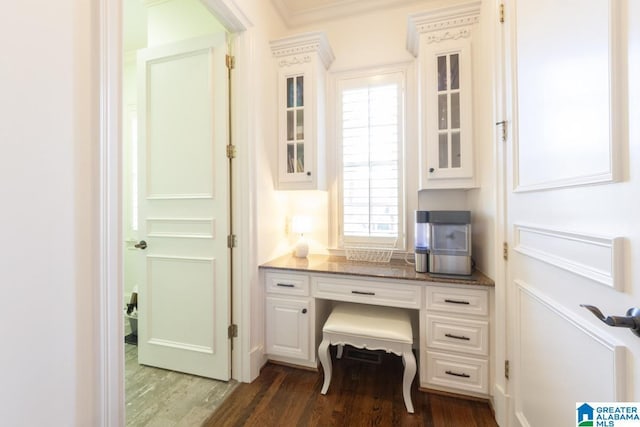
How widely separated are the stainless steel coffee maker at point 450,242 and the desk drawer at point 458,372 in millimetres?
562

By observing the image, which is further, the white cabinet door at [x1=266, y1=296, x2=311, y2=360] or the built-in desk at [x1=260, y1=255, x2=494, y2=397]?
the white cabinet door at [x1=266, y1=296, x2=311, y2=360]

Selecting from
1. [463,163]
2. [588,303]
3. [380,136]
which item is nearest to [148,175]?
[380,136]

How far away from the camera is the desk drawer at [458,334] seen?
165 cm

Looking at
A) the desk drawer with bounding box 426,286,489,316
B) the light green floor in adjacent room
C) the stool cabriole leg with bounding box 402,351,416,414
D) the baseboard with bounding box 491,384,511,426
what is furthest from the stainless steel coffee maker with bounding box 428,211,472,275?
the light green floor in adjacent room

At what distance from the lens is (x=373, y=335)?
1.68 m

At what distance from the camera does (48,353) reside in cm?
81

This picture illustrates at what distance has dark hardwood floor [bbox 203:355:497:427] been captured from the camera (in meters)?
1.55

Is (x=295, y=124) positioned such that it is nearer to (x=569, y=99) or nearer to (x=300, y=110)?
(x=300, y=110)

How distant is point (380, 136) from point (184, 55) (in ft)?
5.67

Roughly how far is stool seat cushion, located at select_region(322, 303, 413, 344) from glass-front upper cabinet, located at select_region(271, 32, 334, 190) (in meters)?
1.05

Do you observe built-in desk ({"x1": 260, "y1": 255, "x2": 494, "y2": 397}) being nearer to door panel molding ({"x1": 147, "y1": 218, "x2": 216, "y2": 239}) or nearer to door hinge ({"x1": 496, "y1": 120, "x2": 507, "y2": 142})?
door panel molding ({"x1": 147, "y1": 218, "x2": 216, "y2": 239})

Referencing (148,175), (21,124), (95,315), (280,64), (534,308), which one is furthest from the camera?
(280,64)

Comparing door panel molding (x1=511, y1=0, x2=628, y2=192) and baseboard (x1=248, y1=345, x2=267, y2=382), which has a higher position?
door panel molding (x1=511, y1=0, x2=628, y2=192)

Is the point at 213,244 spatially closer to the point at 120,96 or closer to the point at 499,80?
the point at 120,96
